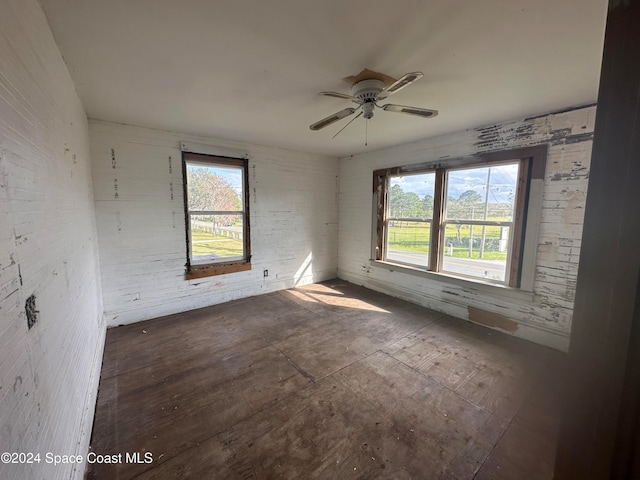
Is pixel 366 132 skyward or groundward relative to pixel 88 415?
skyward

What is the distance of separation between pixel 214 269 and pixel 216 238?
49 centimetres

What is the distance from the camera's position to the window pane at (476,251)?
333 centimetres

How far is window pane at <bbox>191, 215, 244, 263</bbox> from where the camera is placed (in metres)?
3.94

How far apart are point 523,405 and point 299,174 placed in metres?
4.25

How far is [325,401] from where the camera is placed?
6.85ft

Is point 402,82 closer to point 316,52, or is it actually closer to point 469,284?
point 316,52

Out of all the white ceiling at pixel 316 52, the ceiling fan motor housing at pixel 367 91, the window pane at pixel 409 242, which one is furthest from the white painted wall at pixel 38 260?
the window pane at pixel 409 242

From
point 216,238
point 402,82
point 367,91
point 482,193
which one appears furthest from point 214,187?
point 482,193

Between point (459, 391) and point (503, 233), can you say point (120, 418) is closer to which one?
point (459, 391)

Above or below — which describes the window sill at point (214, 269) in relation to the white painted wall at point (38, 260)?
below

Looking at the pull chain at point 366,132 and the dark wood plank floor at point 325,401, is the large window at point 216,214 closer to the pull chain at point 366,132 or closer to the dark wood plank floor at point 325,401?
the dark wood plank floor at point 325,401

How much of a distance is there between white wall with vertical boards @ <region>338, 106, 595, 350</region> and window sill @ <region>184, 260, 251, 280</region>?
2.76 metres

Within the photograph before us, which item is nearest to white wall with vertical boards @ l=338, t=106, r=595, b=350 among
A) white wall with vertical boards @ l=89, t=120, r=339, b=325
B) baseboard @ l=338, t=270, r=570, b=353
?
baseboard @ l=338, t=270, r=570, b=353

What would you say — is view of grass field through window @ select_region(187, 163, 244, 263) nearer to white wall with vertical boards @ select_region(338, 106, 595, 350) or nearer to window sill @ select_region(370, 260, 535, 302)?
window sill @ select_region(370, 260, 535, 302)
